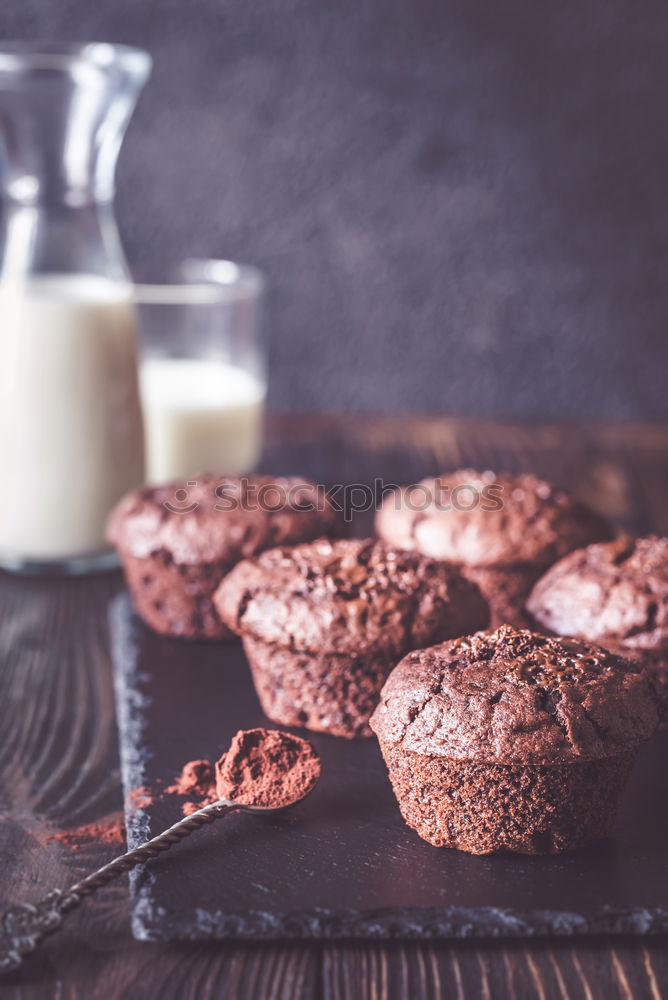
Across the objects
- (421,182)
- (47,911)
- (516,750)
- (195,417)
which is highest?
(421,182)

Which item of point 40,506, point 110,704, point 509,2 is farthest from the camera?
point 509,2

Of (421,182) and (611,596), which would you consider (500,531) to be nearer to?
(611,596)

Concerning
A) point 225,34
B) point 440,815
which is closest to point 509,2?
point 225,34

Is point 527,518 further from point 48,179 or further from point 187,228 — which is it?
point 187,228

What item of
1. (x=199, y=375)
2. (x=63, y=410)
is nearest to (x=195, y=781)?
(x=63, y=410)

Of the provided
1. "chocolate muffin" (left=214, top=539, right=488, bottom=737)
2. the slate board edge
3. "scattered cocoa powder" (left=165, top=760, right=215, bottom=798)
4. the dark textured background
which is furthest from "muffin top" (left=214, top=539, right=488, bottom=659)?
the dark textured background

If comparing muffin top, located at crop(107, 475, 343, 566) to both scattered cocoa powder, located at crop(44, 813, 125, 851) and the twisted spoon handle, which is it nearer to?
scattered cocoa powder, located at crop(44, 813, 125, 851)
